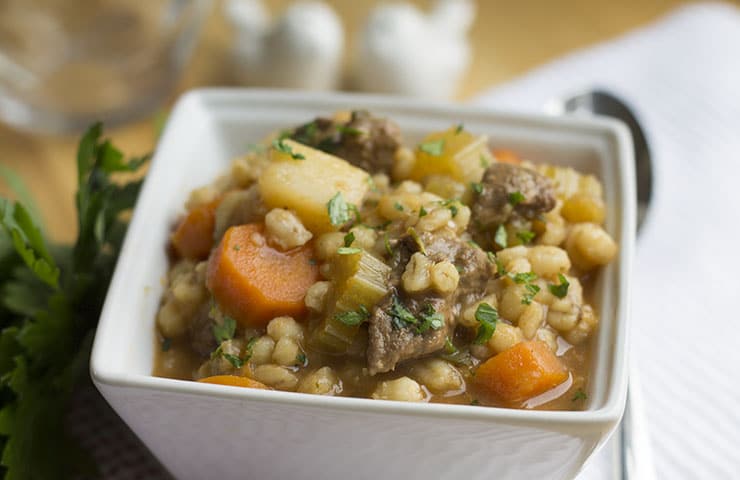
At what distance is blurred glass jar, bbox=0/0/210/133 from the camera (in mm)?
4254

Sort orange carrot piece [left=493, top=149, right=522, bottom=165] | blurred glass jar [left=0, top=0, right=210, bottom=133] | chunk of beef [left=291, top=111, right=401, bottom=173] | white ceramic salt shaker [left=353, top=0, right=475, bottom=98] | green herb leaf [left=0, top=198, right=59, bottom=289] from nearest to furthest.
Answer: green herb leaf [left=0, top=198, right=59, bottom=289], chunk of beef [left=291, top=111, right=401, bottom=173], orange carrot piece [left=493, top=149, right=522, bottom=165], white ceramic salt shaker [left=353, top=0, right=475, bottom=98], blurred glass jar [left=0, top=0, right=210, bottom=133]

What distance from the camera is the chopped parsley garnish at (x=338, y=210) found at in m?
2.16

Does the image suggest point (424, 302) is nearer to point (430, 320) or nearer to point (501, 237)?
point (430, 320)

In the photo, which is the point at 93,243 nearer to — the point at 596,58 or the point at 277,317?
the point at 277,317

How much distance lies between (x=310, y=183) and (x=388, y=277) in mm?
335

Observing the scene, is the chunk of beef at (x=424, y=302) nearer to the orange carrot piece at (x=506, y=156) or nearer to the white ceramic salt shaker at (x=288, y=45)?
the orange carrot piece at (x=506, y=156)

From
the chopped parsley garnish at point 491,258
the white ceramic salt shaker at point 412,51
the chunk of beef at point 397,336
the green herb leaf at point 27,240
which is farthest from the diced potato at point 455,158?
the white ceramic salt shaker at point 412,51

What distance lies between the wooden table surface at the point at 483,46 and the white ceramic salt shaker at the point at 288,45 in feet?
0.92

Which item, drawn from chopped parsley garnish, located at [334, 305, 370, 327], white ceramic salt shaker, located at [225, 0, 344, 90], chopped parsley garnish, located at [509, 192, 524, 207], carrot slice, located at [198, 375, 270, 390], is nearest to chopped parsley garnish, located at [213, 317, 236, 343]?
carrot slice, located at [198, 375, 270, 390]

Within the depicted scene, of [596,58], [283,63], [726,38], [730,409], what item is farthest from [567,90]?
[730,409]

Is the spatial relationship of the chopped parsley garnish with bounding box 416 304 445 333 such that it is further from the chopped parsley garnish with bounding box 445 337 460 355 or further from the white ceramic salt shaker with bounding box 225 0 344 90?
the white ceramic salt shaker with bounding box 225 0 344 90

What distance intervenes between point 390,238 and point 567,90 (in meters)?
2.01

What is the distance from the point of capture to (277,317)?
2127 millimetres

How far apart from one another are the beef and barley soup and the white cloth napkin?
609 millimetres
